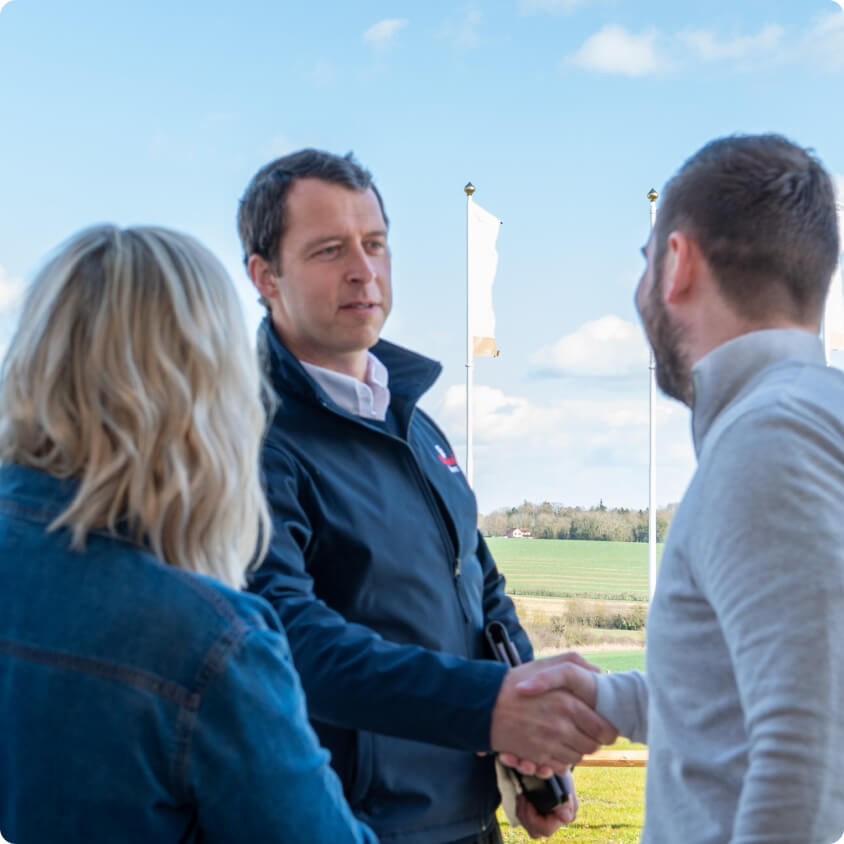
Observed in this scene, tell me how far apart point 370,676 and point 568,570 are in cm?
2997

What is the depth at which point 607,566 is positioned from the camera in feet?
104

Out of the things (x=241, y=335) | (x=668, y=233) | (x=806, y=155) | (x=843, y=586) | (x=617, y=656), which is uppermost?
(x=806, y=155)

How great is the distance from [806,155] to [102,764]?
125 cm

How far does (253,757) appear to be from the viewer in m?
1.08

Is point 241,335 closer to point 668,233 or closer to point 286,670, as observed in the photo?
point 286,670

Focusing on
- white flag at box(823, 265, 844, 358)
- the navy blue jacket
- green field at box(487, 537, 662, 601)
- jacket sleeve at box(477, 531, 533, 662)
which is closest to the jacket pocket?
the navy blue jacket

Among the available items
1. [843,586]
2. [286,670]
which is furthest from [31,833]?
[843,586]

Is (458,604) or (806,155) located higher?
(806,155)

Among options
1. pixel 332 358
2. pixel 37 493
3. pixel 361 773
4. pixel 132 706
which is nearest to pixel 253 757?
pixel 132 706

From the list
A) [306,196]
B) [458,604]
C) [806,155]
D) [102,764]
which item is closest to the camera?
[102,764]

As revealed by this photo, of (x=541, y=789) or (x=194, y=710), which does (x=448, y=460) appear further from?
(x=194, y=710)

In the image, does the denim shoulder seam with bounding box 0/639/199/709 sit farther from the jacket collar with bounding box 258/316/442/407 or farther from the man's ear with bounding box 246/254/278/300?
the man's ear with bounding box 246/254/278/300

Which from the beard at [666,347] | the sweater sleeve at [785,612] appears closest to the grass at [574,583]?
the beard at [666,347]

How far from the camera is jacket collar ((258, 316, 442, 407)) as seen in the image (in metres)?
2.12
